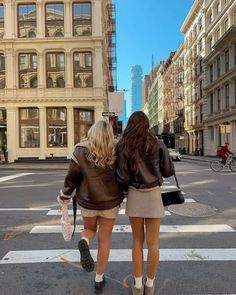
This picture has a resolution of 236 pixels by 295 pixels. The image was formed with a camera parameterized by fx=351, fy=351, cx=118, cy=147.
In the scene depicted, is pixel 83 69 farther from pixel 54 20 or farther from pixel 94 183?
pixel 94 183

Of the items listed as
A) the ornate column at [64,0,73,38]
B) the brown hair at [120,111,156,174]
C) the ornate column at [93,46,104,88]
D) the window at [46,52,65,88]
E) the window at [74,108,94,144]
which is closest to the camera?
the brown hair at [120,111,156,174]

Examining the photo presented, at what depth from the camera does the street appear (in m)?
4.07

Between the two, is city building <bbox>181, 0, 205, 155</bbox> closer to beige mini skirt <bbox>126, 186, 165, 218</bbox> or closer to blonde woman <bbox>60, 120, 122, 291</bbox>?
blonde woman <bbox>60, 120, 122, 291</bbox>

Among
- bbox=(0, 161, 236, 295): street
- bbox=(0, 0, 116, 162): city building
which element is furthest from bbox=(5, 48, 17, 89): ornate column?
A: bbox=(0, 161, 236, 295): street

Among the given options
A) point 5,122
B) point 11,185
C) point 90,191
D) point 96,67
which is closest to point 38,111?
point 5,122

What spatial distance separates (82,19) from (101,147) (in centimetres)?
3044

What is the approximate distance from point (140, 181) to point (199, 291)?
59.5 inches

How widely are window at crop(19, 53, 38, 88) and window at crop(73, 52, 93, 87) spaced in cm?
367

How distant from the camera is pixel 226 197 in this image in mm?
10453

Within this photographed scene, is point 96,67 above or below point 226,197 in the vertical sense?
above

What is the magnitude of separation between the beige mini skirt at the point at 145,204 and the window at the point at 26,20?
3107 centimetres

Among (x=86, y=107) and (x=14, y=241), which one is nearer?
(x=14, y=241)

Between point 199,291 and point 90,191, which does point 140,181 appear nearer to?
point 90,191

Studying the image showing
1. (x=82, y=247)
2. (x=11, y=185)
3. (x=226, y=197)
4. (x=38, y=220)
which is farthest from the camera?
(x=11, y=185)
